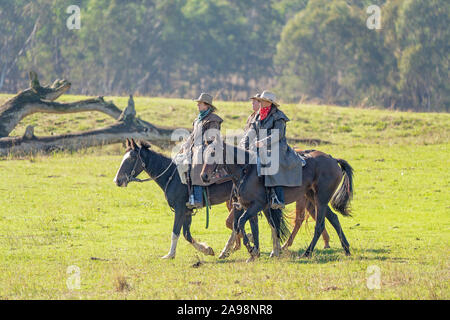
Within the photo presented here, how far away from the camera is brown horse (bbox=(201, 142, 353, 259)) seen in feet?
38.5

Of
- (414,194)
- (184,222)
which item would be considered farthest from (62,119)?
(184,222)

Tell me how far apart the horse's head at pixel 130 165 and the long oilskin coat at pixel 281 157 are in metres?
1.98

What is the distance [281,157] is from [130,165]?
2.48 meters

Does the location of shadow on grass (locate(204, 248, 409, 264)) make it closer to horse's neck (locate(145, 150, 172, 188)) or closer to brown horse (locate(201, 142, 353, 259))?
brown horse (locate(201, 142, 353, 259))

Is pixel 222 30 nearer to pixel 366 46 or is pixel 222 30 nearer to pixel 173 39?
pixel 173 39

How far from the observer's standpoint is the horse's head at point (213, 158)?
37.5 feet

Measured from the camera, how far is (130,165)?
12.6m

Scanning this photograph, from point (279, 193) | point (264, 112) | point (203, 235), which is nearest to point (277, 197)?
point (279, 193)

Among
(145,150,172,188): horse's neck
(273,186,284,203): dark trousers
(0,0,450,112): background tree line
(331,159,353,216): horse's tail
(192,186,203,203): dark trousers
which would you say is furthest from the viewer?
(0,0,450,112): background tree line

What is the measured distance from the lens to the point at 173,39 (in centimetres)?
6444

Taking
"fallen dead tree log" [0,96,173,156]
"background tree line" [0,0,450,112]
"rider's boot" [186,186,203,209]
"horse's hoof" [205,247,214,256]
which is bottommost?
"horse's hoof" [205,247,214,256]

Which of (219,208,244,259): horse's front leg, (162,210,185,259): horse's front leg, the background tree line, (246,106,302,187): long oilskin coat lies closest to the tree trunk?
(162,210,185,259): horse's front leg

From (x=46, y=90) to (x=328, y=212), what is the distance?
1475 centimetres

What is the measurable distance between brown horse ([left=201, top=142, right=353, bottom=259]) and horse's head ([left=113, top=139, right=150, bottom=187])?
5.13 feet
